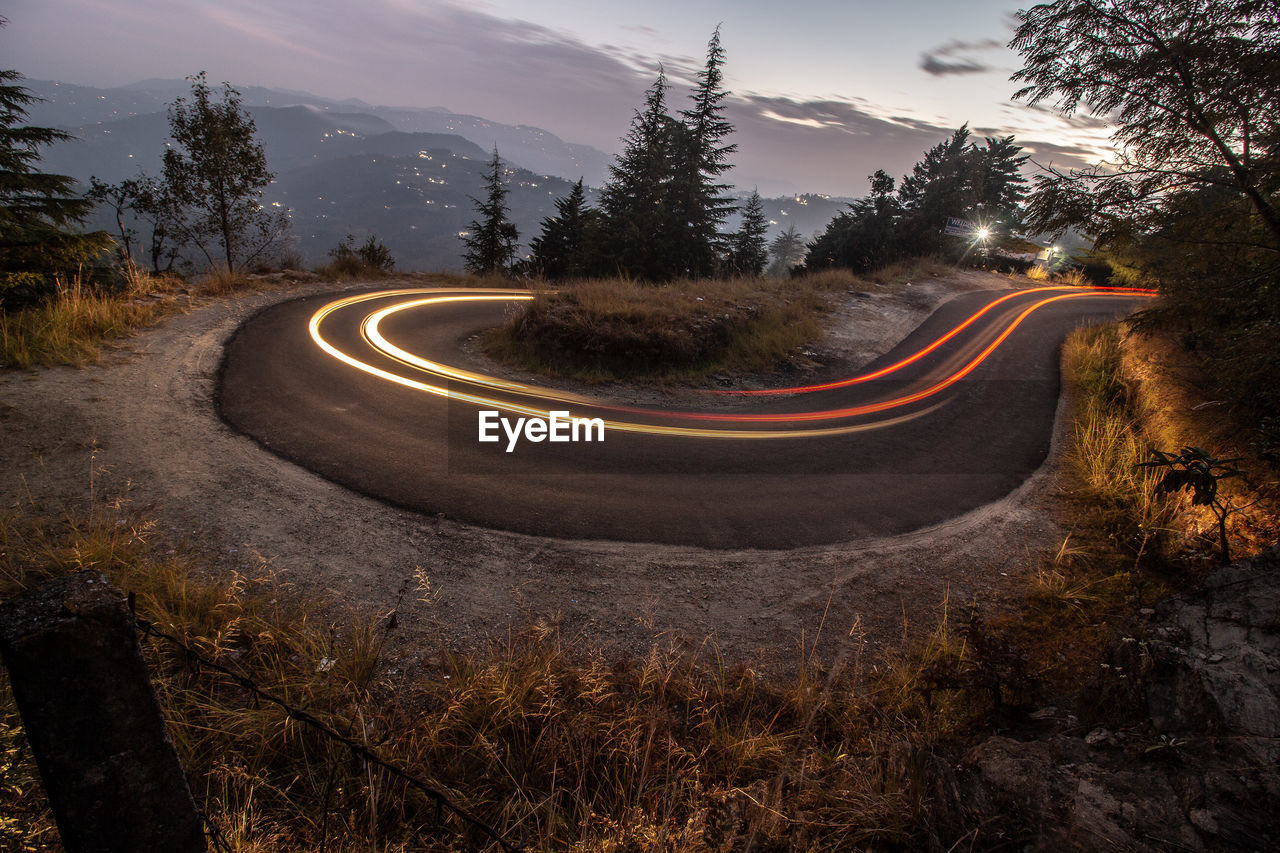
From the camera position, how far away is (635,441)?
835 cm

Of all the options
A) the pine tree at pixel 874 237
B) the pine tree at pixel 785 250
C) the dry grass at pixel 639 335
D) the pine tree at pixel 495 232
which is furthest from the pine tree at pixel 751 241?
the pine tree at pixel 785 250

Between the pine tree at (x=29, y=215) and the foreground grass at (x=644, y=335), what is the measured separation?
7.72 metres

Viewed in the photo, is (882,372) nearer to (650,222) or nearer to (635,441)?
(635,441)

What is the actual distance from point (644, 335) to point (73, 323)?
10.5 metres

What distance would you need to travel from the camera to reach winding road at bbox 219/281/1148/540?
6.41 meters

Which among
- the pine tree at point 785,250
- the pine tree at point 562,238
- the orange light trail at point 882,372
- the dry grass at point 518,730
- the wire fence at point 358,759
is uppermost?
the pine tree at point 785,250

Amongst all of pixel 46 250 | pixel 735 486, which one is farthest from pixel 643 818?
pixel 46 250

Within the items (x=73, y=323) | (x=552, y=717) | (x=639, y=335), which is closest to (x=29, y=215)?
(x=73, y=323)

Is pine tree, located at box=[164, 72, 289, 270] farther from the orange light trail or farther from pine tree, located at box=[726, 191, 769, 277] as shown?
pine tree, located at box=[726, 191, 769, 277]

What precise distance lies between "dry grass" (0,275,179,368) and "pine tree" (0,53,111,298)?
43 cm

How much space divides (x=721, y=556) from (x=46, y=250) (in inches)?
A: 521

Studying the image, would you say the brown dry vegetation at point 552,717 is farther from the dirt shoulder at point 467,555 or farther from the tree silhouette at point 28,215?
the tree silhouette at point 28,215

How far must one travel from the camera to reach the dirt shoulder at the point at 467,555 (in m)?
4.70

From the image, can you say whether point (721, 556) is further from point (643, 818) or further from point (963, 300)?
point (963, 300)
